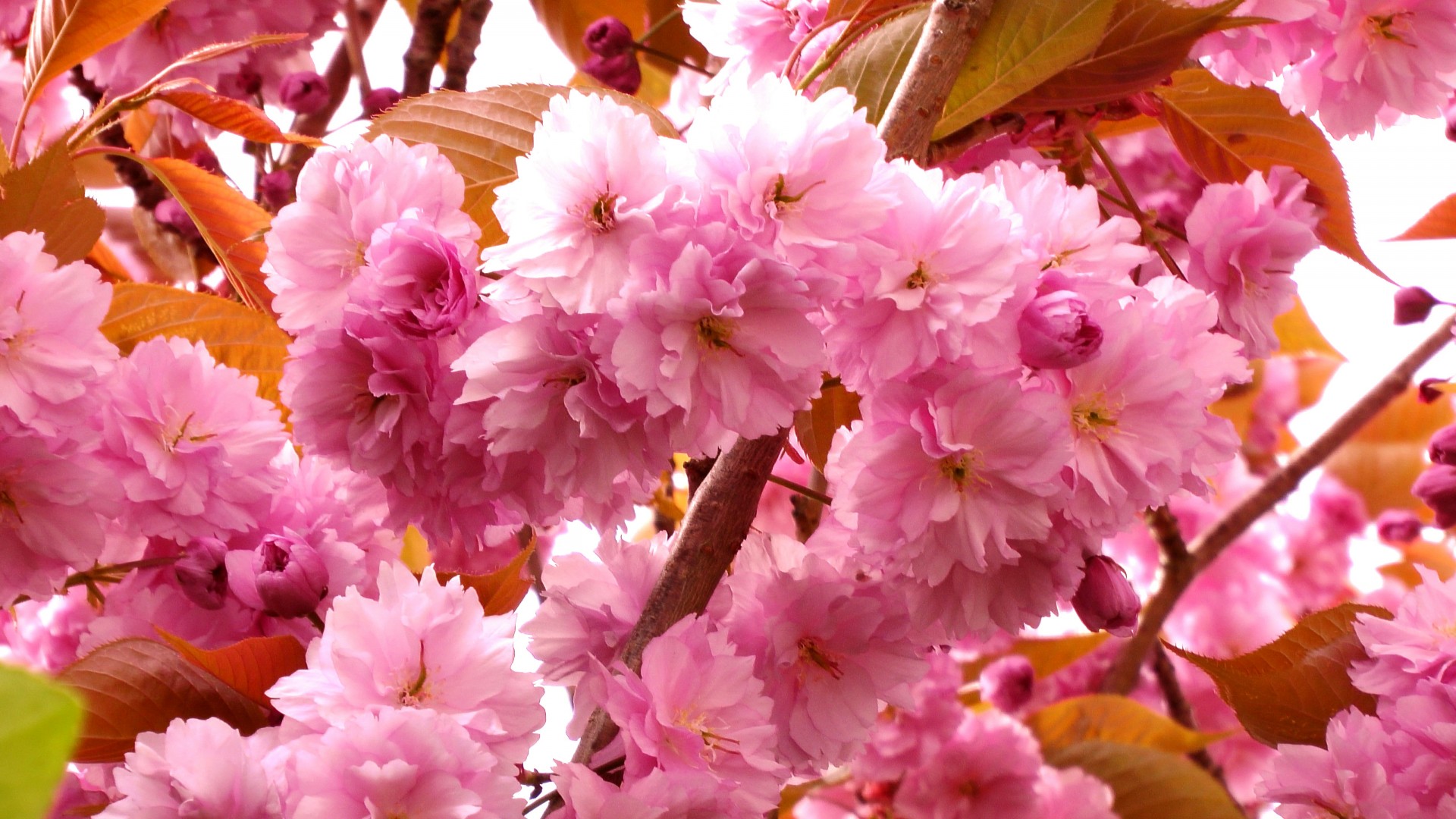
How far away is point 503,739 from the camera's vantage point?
52 cm

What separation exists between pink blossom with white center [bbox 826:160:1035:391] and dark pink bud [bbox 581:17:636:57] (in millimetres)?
725

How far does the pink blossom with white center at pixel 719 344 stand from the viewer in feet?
1.52

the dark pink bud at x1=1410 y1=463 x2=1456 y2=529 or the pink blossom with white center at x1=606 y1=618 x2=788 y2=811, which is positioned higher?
the pink blossom with white center at x1=606 y1=618 x2=788 y2=811

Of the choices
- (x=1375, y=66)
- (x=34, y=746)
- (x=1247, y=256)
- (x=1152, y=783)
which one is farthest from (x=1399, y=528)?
(x=34, y=746)

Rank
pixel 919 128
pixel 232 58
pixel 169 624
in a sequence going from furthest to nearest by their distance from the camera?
pixel 232 58 < pixel 169 624 < pixel 919 128

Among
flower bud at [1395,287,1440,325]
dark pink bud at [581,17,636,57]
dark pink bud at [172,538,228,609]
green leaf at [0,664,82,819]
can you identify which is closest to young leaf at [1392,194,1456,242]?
flower bud at [1395,287,1440,325]

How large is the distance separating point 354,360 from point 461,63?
72 cm

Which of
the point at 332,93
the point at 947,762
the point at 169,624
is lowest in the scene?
the point at 947,762

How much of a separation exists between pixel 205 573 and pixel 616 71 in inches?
27.1

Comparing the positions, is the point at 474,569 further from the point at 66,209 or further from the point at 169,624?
the point at 66,209

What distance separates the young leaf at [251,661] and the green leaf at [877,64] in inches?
15.5

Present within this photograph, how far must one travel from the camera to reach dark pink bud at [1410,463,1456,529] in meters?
0.96

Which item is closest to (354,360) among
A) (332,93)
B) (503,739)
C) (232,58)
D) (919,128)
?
(503,739)

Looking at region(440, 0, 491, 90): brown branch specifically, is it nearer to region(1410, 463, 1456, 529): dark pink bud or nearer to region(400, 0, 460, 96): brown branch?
region(400, 0, 460, 96): brown branch
